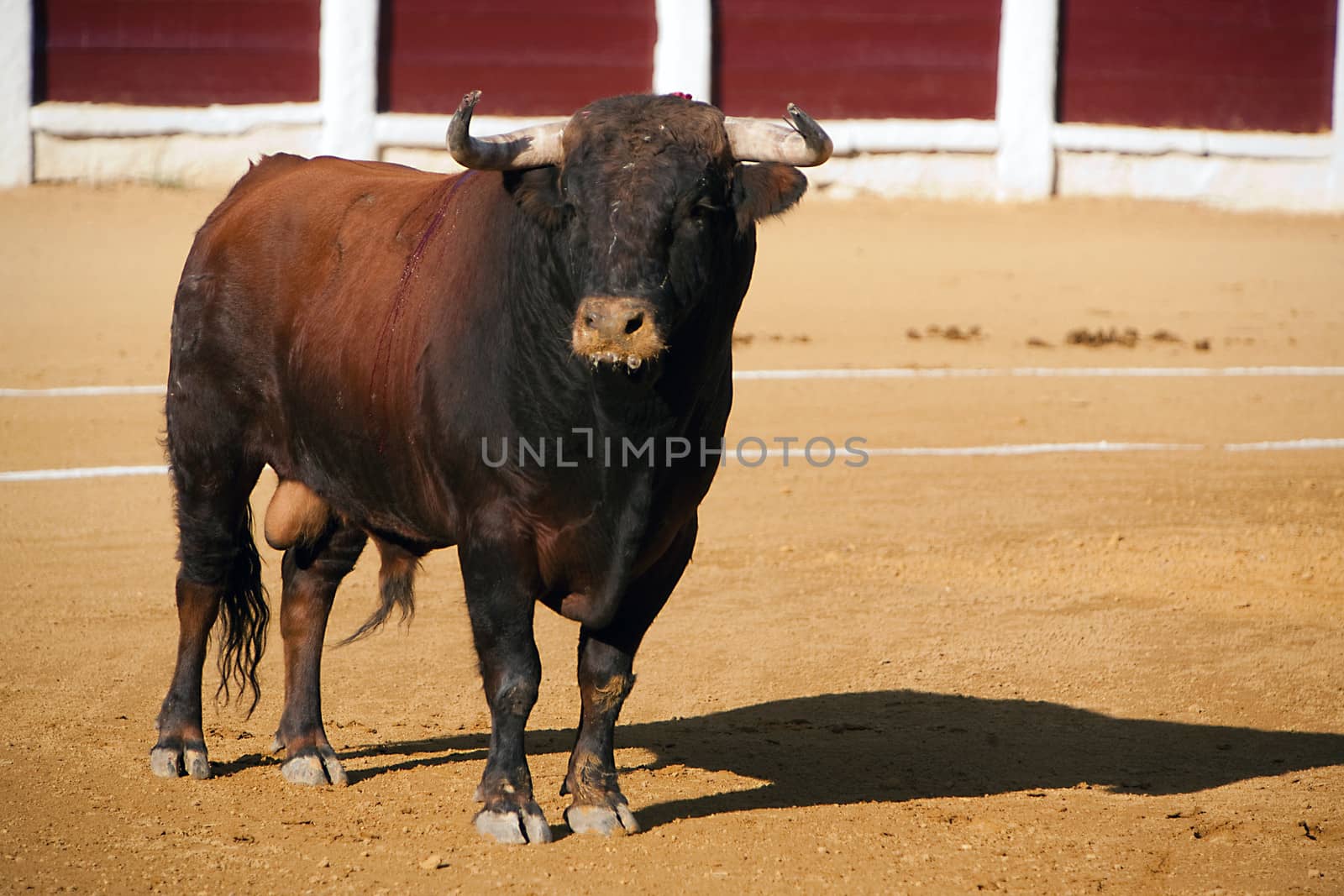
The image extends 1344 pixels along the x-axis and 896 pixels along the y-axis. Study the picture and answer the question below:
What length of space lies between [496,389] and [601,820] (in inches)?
43.3

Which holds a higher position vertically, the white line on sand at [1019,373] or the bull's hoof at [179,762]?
the white line on sand at [1019,373]

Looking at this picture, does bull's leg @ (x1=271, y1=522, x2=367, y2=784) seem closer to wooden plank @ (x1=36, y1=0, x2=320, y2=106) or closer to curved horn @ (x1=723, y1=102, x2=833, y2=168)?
curved horn @ (x1=723, y1=102, x2=833, y2=168)

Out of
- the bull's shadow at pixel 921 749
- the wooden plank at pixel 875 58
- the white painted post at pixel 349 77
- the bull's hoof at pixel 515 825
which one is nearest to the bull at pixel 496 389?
the bull's hoof at pixel 515 825

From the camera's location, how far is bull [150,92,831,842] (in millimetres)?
3689

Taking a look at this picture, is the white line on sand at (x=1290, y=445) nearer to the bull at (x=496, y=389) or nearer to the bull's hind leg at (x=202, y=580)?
the bull at (x=496, y=389)

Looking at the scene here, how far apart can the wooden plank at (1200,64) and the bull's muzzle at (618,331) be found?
12778 millimetres

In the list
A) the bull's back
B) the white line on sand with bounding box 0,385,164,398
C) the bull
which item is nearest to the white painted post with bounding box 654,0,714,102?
the white line on sand with bounding box 0,385,164,398

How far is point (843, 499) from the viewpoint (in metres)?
8.01

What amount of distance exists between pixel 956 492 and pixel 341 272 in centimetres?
436

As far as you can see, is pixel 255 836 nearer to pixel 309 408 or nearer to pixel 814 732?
pixel 309 408

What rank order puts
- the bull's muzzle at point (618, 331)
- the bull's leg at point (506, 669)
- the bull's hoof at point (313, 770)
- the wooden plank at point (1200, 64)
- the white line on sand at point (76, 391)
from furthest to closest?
the wooden plank at point (1200, 64) → the white line on sand at point (76, 391) → the bull's hoof at point (313, 770) → the bull's leg at point (506, 669) → the bull's muzzle at point (618, 331)

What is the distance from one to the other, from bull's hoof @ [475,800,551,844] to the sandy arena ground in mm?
35

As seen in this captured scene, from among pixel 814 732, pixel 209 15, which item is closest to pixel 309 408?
pixel 814 732

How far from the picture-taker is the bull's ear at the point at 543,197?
3.79m
